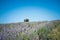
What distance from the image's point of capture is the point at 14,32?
2.98m

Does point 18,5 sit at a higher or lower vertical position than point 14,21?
higher

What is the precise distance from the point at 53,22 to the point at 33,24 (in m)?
0.57

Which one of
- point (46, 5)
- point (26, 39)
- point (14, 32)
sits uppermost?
point (46, 5)

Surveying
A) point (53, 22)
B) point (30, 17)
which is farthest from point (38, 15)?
point (53, 22)

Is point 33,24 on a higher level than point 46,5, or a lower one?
lower

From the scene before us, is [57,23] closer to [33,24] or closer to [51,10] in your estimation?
[51,10]

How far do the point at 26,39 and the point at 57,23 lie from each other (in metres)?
0.98

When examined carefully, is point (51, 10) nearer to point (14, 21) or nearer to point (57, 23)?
point (57, 23)

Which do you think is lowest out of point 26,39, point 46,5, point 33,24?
point 26,39

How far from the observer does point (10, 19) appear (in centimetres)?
308

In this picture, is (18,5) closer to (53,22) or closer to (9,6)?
(9,6)

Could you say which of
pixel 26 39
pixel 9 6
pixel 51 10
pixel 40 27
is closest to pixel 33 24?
pixel 40 27

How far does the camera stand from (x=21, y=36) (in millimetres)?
2963

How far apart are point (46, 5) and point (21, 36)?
1.11 metres
